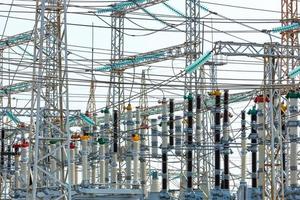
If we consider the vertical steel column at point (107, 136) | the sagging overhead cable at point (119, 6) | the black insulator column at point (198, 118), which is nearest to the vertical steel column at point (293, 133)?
the black insulator column at point (198, 118)

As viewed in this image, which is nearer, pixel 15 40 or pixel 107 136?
pixel 107 136

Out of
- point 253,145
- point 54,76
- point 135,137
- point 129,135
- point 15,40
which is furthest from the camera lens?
point 15,40

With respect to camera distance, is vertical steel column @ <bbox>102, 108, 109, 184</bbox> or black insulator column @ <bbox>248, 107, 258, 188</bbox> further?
vertical steel column @ <bbox>102, 108, 109, 184</bbox>

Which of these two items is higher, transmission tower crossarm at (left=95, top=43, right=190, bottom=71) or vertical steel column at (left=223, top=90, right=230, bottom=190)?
transmission tower crossarm at (left=95, top=43, right=190, bottom=71)

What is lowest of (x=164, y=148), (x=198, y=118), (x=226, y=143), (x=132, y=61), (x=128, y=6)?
(x=164, y=148)

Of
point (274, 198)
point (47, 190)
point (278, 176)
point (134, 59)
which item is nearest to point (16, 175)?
point (134, 59)

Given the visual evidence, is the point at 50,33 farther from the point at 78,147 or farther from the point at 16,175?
the point at 78,147

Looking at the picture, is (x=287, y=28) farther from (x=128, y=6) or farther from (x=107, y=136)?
(x=107, y=136)

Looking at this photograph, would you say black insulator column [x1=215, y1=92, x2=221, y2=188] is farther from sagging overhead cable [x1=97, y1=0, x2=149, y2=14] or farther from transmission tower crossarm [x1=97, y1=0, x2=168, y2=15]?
sagging overhead cable [x1=97, y1=0, x2=149, y2=14]

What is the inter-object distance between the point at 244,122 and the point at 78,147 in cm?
1654

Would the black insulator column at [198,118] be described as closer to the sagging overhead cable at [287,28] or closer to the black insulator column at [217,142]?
the black insulator column at [217,142]

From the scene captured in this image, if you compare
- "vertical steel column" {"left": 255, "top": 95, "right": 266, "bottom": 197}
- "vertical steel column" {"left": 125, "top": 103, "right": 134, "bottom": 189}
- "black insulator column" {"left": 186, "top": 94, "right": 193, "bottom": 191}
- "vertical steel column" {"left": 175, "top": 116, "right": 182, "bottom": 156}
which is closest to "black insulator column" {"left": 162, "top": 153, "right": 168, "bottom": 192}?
"vertical steel column" {"left": 175, "top": 116, "right": 182, "bottom": 156}

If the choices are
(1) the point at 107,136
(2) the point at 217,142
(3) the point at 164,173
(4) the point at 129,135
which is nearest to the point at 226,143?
(2) the point at 217,142

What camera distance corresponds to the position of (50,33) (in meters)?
23.8
